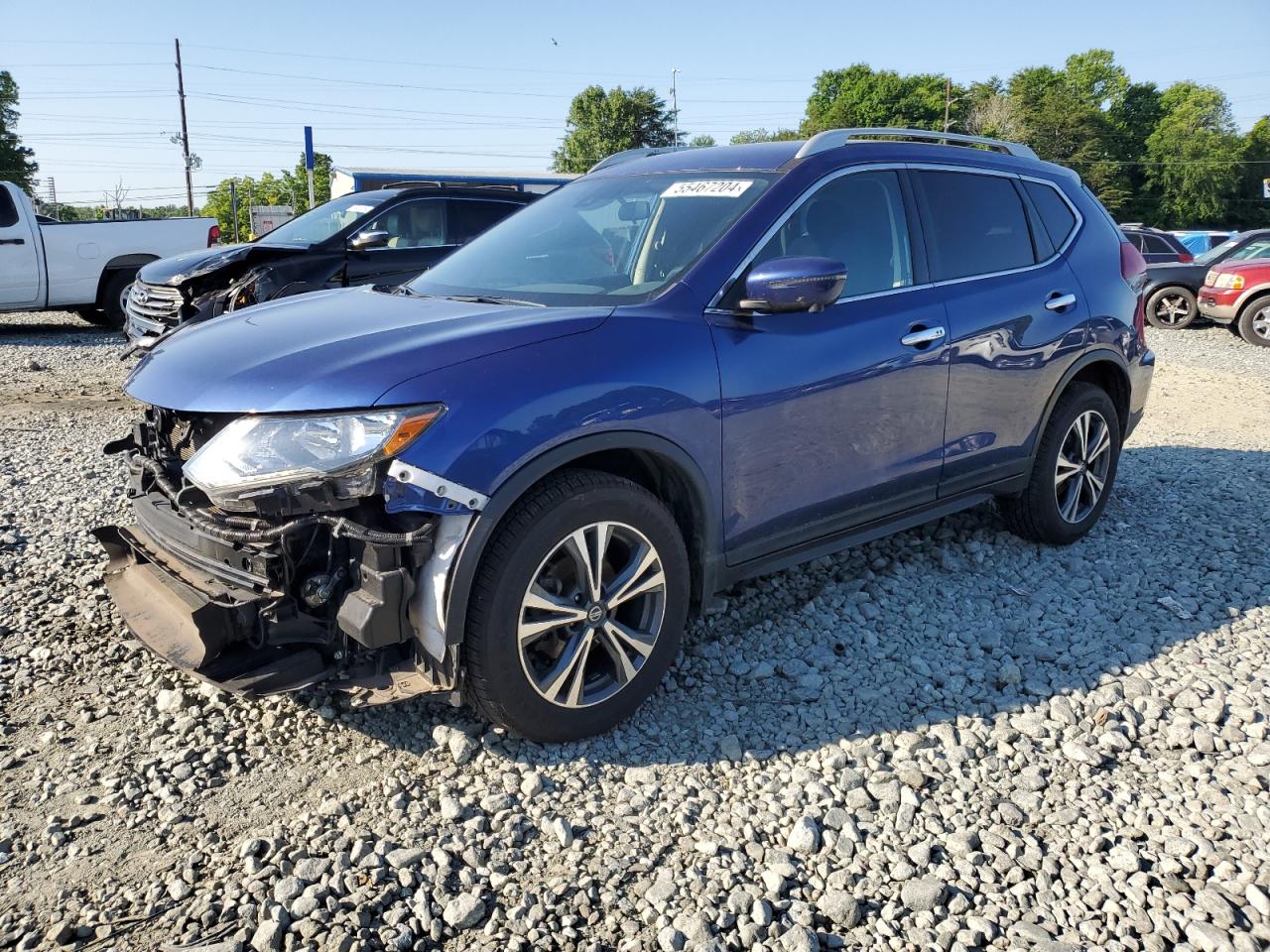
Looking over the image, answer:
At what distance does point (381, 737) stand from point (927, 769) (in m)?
1.75

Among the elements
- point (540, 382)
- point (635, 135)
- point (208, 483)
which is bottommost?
point (208, 483)

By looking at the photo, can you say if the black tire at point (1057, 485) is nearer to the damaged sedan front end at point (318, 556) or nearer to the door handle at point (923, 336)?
the door handle at point (923, 336)

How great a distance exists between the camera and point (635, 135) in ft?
310

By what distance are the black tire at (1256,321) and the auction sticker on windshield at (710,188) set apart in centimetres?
1409

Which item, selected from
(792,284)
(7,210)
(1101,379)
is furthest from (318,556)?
(7,210)

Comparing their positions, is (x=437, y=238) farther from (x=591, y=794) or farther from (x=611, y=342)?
(x=591, y=794)

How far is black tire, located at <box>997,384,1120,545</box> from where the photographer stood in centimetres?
Answer: 475

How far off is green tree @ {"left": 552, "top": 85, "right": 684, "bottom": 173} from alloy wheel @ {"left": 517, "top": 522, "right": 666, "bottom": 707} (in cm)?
9348

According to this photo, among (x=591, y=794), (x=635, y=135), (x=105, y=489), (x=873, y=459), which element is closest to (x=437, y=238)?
(x=105, y=489)

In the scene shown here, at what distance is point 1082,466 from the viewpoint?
4.96 meters

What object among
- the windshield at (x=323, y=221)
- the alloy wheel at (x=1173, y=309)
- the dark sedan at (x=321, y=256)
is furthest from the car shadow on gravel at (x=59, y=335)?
the alloy wheel at (x=1173, y=309)

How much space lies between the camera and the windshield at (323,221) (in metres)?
9.27

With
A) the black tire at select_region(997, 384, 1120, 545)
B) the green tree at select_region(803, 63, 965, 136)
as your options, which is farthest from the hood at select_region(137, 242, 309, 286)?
the green tree at select_region(803, 63, 965, 136)

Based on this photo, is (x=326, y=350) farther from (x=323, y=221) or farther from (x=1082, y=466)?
(x=323, y=221)
